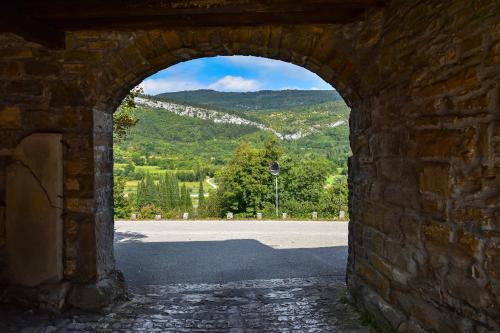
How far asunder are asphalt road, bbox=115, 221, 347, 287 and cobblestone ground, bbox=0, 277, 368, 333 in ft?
2.24

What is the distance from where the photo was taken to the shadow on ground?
5402mm

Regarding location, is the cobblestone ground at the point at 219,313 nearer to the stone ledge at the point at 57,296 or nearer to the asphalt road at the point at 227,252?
the stone ledge at the point at 57,296

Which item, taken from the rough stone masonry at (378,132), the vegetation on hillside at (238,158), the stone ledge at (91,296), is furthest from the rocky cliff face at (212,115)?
the stone ledge at (91,296)

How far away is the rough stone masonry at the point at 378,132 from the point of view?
2166 millimetres

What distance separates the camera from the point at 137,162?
53.2m

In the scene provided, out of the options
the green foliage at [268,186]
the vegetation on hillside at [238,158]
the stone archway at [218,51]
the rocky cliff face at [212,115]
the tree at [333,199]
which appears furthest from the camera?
the rocky cliff face at [212,115]

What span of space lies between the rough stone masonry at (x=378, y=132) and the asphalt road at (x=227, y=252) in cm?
148

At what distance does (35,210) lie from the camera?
12.3 feet

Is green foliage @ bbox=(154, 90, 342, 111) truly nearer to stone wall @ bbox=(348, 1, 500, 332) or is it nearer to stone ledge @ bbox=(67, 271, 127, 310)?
stone wall @ bbox=(348, 1, 500, 332)

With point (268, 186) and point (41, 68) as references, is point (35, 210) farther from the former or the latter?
point (268, 186)

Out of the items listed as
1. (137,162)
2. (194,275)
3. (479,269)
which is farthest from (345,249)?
(137,162)

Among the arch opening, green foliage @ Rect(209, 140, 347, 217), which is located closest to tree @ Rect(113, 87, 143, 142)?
the arch opening

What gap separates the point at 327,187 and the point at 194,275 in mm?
28466

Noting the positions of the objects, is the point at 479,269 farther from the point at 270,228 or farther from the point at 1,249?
the point at 270,228
